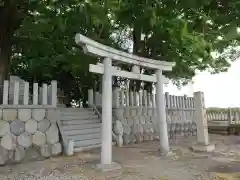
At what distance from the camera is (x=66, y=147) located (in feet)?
21.8

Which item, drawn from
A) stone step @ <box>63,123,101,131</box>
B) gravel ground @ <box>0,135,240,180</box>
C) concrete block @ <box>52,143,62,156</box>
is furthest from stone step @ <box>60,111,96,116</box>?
gravel ground @ <box>0,135,240,180</box>

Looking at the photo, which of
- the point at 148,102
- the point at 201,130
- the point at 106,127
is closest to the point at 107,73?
the point at 106,127

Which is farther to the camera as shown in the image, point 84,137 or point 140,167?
point 84,137

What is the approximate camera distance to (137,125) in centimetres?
930

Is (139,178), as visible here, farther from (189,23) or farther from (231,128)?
(231,128)

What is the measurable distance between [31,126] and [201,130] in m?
5.21

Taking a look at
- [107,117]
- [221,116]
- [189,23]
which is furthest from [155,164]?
[221,116]

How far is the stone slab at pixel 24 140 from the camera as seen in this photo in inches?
236

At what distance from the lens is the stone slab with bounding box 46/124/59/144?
658 centimetres

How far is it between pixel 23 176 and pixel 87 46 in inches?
115

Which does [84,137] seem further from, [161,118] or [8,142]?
[161,118]

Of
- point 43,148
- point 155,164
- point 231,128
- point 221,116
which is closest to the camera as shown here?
point 155,164

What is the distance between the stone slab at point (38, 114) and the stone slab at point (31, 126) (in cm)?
12

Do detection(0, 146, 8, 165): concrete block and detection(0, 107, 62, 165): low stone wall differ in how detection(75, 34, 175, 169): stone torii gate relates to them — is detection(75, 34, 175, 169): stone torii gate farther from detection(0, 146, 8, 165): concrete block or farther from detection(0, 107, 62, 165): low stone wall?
detection(0, 146, 8, 165): concrete block
